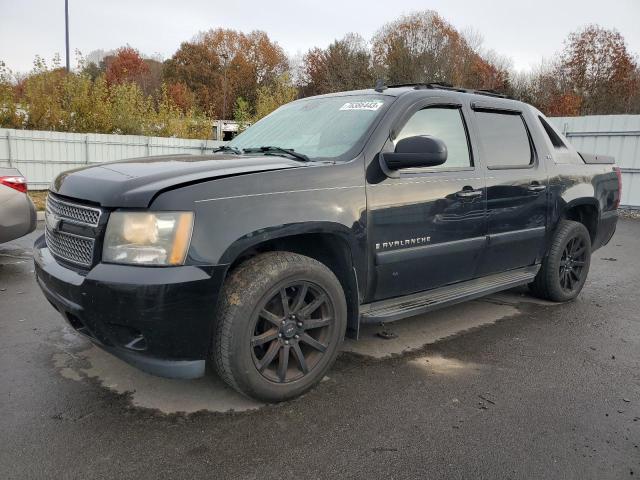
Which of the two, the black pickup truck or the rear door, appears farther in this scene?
the rear door

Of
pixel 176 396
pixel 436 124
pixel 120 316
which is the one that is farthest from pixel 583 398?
pixel 120 316

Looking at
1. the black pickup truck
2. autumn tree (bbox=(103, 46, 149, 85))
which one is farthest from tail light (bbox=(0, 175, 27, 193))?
autumn tree (bbox=(103, 46, 149, 85))

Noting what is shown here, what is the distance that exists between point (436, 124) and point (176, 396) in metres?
2.55

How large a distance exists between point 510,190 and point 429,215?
3.42 ft

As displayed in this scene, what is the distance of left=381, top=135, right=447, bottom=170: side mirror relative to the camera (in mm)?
3131

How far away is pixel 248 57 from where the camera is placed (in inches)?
2283

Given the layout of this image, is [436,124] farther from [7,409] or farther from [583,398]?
[7,409]

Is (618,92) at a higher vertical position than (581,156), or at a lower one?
higher

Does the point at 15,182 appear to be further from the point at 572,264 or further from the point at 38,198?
the point at 38,198

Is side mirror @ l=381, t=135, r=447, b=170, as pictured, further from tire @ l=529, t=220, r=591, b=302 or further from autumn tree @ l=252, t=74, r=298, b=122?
autumn tree @ l=252, t=74, r=298, b=122

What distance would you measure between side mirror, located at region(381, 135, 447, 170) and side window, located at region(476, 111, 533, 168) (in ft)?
3.43

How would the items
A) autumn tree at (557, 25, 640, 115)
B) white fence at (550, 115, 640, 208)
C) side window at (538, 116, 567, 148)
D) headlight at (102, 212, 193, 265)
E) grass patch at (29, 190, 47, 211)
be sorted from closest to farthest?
headlight at (102, 212, 193, 265) < side window at (538, 116, 567, 148) < grass patch at (29, 190, 47, 211) < white fence at (550, 115, 640, 208) < autumn tree at (557, 25, 640, 115)

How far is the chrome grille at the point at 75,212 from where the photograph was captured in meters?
2.62

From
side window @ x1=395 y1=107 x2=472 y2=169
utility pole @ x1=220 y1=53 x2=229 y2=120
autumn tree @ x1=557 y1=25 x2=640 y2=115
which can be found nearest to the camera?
side window @ x1=395 y1=107 x2=472 y2=169
